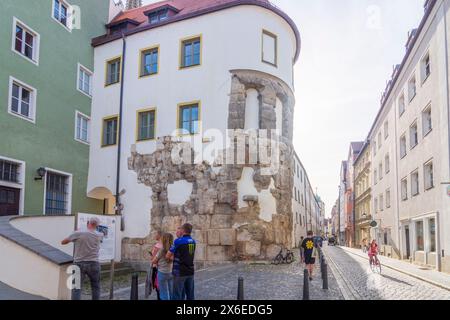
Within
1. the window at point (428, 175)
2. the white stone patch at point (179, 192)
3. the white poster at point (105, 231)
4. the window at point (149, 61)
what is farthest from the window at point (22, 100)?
the window at point (428, 175)

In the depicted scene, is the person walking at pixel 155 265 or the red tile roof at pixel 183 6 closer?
the person walking at pixel 155 265

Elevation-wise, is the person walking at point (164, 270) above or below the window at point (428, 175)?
below

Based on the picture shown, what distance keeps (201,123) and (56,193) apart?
732 centimetres

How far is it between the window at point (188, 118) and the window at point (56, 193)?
19.7 ft

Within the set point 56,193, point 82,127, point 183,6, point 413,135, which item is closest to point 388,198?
point 413,135

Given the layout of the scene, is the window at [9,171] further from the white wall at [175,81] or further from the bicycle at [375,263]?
the bicycle at [375,263]

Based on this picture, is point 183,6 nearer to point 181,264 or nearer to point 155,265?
point 155,265

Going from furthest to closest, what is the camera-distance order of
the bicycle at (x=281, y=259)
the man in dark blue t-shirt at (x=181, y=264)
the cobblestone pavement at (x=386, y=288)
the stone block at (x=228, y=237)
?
1. the bicycle at (x=281, y=259)
2. the stone block at (x=228, y=237)
3. the cobblestone pavement at (x=386, y=288)
4. the man in dark blue t-shirt at (x=181, y=264)

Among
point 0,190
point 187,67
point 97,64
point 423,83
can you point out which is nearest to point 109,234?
point 0,190

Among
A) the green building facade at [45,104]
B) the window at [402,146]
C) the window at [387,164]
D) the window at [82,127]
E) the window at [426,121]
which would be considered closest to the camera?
the green building facade at [45,104]

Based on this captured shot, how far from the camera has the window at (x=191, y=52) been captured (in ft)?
68.3

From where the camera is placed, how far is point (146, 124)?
21609 mm

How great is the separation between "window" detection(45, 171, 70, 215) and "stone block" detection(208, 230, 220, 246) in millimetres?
7037
